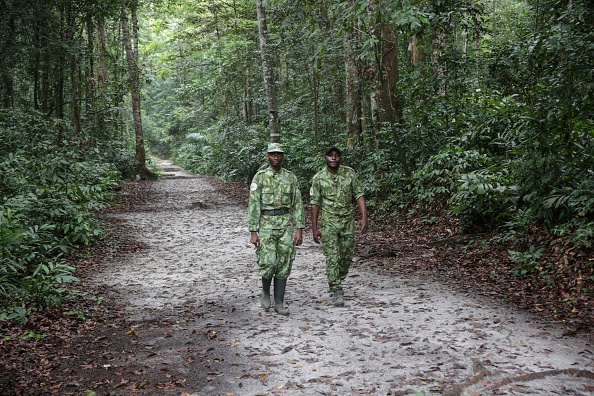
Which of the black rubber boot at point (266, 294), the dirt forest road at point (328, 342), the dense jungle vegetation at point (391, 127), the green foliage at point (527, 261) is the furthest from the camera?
the green foliage at point (527, 261)

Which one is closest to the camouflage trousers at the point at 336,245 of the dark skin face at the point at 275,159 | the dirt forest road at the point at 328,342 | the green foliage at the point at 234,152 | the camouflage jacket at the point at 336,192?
the camouflage jacket at the point at 336,192

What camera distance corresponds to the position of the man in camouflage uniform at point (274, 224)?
6168 millimetres

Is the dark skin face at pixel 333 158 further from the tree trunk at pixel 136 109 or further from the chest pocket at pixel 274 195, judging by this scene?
the tree trunk at pixel 136 109

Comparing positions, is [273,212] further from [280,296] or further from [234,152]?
[234,152]

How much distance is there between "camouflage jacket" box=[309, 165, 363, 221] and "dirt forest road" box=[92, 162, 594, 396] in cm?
122

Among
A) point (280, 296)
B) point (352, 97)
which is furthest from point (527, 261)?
point (352, 97)

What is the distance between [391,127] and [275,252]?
7099mm

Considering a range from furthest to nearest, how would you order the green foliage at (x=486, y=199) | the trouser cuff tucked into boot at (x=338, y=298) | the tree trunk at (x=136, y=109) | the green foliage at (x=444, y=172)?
the tree trunk at (x=136, y=109) → the green foliage at (x=444, y=172) → the green foliage at (x=486, y=199) → the trouser cuff tucked into boot at (x=338, y=298)

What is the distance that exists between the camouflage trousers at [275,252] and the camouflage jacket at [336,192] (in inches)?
26.2

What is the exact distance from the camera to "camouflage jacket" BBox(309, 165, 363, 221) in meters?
6.56

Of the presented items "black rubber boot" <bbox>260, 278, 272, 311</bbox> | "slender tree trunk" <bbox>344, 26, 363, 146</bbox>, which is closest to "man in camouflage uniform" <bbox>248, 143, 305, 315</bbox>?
"black rubber boot" <bbox>260, 278, 272, 311</bbox>

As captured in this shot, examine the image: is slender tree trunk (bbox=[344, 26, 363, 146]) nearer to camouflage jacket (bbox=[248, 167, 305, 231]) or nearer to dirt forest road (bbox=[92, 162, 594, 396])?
dirt forest road (bbox=[92, 162, 594, 396])

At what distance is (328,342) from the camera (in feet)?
17.2

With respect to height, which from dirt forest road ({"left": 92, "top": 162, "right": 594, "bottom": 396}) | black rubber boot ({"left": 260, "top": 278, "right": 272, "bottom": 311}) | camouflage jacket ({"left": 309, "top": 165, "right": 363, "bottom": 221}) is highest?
camouflage jacket ({"left": 309, "top": 165, "right": 363, "bottom": 221})
